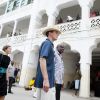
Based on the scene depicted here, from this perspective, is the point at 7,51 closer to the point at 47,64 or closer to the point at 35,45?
the point at 47,64

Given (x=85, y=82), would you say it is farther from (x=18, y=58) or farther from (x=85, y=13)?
(x=18, y=58)

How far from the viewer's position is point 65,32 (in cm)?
1308

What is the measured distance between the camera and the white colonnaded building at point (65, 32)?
11617 millimetres

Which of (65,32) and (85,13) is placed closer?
(85,13)

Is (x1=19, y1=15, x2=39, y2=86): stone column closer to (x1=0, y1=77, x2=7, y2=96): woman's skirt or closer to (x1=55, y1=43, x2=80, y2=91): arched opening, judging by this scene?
(x1=55, y1=43, x2=80, y2=91): arched opening

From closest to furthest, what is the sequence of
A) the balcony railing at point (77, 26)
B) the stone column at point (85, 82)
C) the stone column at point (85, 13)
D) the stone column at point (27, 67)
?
1. the stone column at point (85, 82)
2. the balcony railing at point (77, 26)
3. the stone column at point (85, 13)
4. the stone column at point (27, 67)

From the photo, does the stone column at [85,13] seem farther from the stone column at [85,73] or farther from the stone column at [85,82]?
the stone column at [85,82]

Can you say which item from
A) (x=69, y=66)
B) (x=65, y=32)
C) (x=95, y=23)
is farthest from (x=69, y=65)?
(x=95, y=23)

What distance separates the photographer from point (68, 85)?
16.0m

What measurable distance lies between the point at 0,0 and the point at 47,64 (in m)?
21.5

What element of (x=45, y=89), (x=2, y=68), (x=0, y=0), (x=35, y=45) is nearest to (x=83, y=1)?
(x=35, y=45)

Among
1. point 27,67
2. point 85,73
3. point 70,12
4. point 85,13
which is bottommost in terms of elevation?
point 85,73

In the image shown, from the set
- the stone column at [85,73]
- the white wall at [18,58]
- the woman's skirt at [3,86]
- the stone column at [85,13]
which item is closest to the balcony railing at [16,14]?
the white wall at [18,58]

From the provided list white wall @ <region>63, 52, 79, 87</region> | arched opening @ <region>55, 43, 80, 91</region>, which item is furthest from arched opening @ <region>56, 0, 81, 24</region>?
white wall @ <region>63, 52, 79, 87</region>
